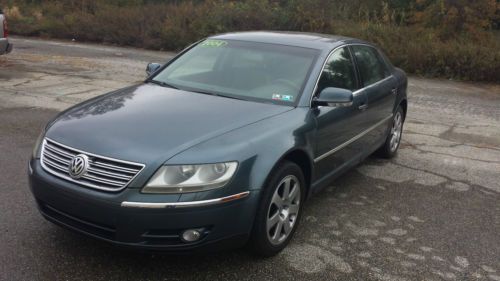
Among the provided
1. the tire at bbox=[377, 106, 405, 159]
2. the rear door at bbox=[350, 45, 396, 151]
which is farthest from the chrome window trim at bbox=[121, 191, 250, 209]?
the tire at bbox=[377, 106, 405, 159]

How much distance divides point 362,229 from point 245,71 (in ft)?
5.50

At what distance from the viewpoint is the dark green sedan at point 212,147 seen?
3.04m

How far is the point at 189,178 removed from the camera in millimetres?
3062

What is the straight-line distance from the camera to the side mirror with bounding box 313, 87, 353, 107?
4074 mm

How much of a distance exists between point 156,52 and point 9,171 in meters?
13.0

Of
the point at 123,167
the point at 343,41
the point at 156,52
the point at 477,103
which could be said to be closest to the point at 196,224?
the point at 123,167

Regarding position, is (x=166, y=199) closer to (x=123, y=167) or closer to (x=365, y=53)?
(x=123, y=167)

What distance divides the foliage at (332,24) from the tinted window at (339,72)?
9.34 m

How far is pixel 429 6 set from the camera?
1667 cm

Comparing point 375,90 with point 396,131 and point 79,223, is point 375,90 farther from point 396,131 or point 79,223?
point 79,223

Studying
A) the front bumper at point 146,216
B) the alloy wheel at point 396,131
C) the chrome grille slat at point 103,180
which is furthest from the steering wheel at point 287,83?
the alloy wheel at point 396,131

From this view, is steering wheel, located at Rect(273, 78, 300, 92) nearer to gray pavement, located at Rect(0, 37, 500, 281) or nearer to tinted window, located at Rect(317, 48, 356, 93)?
tinted window, located at Rect(317, 48, 356, 93)

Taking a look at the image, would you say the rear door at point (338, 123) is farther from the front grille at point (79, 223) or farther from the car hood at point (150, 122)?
the front grille at point (79, 223)

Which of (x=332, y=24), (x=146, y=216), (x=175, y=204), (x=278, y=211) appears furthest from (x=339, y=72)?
(x=332, y=24)
